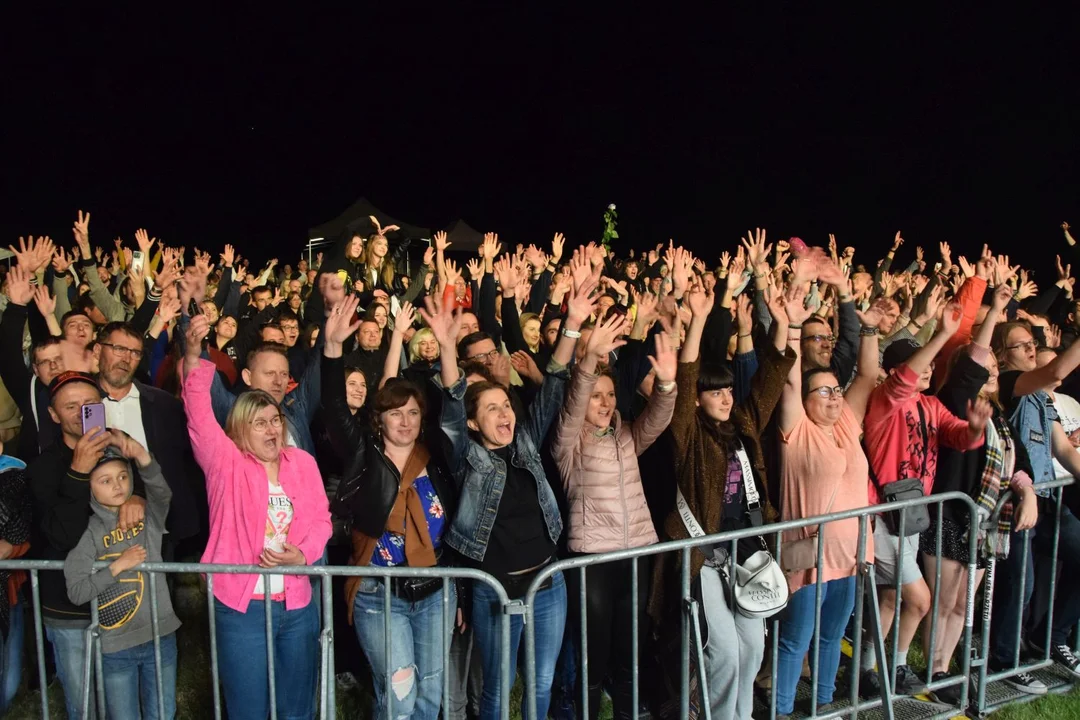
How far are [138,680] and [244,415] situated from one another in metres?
1.15

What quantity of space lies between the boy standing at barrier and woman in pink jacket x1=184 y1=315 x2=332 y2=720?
263 cm

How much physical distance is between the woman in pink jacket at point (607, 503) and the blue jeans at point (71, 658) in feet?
6.43

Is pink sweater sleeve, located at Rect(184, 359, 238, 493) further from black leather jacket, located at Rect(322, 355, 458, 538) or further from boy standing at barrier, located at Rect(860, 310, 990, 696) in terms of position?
boy standing at barrier, located at Rect(860, 310, 990, 696)

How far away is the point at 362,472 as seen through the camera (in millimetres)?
3188

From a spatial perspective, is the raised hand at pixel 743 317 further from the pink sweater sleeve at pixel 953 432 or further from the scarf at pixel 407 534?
the scarf at pixel 407 534

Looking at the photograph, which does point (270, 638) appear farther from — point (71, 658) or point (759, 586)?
point (759, 586)

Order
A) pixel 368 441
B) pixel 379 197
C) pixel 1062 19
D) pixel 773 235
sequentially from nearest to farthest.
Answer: pixel 368 441, pixel 1062 19, pixel 773 235, pixel 379 197

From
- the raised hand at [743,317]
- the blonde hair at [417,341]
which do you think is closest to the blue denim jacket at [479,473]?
the raised hand at [743,317]

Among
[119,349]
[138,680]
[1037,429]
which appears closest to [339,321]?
[119,349]

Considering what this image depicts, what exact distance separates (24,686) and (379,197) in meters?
24.2

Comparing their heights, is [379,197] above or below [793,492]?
above

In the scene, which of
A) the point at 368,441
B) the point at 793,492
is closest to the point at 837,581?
the point at 793,492

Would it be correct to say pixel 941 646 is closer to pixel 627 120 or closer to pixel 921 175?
pixel 921 175

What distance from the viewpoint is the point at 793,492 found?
3572 millimetres
